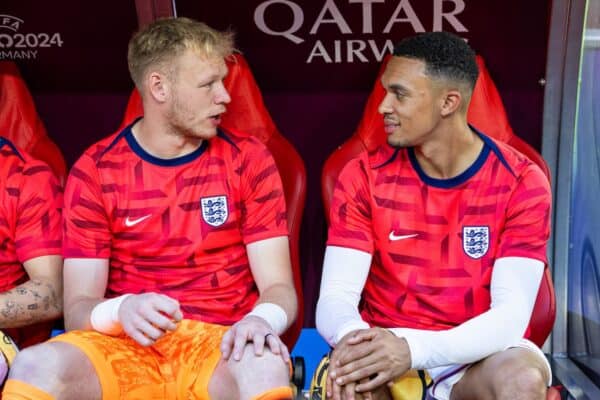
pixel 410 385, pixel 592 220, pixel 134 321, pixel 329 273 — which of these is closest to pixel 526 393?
pixel 410 385

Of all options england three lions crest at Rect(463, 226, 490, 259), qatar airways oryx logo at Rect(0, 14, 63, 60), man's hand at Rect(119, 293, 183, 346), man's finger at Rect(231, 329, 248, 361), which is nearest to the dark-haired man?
england three lions crest at Rect(463, 226, 490, 259)

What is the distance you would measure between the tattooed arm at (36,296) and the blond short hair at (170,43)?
1.65 ft

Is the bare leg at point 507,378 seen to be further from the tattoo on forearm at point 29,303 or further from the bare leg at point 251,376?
the tattoo on forearm at point 29,303

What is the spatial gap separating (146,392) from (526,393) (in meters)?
0.80

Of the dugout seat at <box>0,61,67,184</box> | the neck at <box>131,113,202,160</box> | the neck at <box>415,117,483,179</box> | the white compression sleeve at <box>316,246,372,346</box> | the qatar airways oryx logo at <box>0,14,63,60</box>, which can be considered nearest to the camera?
the white compression sleeve at <box>316,246,372,346</box>

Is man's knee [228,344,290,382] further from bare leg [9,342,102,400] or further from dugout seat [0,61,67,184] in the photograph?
dugout seat [0,61,67,184]

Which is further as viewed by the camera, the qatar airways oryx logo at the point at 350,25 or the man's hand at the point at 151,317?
the qatar airways oryx logo at the point at 350,25

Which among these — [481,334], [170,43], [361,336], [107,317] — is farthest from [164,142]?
[481,334]

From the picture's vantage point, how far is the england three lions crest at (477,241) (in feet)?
7.58

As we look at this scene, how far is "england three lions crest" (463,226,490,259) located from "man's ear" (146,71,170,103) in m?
0.78

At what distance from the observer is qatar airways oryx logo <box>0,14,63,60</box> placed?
10.2ft

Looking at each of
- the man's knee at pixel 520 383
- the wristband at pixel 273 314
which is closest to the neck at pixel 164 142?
the wristband at pixel 273 314

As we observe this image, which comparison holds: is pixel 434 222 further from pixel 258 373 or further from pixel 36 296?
pixel 36 296

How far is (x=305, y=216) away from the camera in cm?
317
